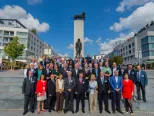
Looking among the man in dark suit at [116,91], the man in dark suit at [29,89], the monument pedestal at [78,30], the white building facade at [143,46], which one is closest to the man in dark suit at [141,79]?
the man in dark suit at [116,91]

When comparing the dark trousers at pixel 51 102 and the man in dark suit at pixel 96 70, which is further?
the man in dark suit at pixel 96 70

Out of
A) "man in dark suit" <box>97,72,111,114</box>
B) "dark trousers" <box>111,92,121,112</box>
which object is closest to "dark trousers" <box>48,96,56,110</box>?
"man in dark suit" <box>97,72,111,114</box>

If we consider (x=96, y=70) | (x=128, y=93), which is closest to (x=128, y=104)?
(x=128, y=93)

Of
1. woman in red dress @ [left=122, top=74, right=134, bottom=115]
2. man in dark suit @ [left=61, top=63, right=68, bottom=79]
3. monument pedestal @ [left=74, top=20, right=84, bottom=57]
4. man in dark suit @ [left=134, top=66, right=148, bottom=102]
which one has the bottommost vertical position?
woman in red dress @ [left=122, top=74, right=134, bottom=115]

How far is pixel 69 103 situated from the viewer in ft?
25.2

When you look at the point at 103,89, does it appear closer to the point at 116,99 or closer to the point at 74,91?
the point at 116,99

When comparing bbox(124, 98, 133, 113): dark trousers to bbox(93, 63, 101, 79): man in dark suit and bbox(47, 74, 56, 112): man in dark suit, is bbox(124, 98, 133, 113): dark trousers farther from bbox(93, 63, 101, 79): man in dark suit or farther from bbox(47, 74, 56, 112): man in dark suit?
bbox(47, 74, 56, 112): man in dark suit

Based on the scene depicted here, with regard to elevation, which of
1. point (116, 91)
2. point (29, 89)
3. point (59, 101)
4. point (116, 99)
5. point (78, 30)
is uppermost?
point (78, 30)

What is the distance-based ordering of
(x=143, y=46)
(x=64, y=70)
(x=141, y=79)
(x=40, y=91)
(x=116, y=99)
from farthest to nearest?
(x=143, y=46) → (x=64, y=70) → (x=141, y=79) → (x=116, y=99) → (x=40, y=91)

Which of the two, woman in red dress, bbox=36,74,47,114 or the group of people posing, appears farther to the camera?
the group of people posing

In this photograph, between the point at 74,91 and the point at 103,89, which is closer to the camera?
the point at 103,89

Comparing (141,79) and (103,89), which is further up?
(141,79)

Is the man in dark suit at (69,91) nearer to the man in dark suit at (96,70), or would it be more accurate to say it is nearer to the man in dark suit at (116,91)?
the man in dark suit at (96,70)

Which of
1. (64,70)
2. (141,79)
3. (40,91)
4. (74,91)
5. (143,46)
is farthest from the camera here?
(143,46)
